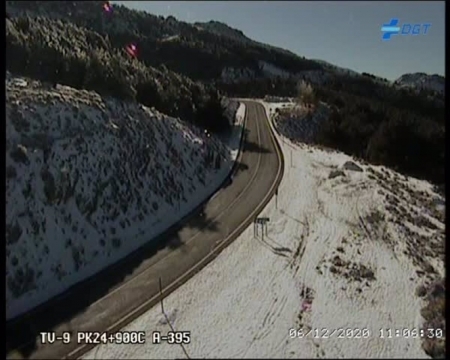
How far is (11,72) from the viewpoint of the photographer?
3219 cm

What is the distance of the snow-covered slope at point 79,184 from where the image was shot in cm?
2031

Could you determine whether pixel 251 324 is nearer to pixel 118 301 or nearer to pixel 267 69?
pixel 118 301

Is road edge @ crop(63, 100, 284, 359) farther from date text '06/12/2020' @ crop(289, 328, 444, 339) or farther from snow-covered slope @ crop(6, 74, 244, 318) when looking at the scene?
date text '06/12/2020' @ crop(289, 328, 444, 339)

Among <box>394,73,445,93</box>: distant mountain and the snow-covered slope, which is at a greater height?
<box>394,73,445,93</box>: distant mountain

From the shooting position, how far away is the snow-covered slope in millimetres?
20312

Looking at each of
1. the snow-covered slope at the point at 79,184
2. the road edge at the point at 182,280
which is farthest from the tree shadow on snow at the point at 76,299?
the road edge at the point at 182,280

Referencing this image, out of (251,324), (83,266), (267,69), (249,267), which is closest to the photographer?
(251,324)

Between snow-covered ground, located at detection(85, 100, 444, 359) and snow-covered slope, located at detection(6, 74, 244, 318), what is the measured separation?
5725 mm

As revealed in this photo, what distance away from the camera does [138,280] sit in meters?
20.0

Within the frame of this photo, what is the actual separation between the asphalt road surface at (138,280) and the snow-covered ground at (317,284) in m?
0.81

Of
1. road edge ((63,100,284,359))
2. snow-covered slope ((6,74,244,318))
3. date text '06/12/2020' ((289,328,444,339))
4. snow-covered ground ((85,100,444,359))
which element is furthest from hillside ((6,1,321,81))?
date text '06/12/2020' ((289,328,444,339))

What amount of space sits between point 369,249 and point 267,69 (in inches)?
5196

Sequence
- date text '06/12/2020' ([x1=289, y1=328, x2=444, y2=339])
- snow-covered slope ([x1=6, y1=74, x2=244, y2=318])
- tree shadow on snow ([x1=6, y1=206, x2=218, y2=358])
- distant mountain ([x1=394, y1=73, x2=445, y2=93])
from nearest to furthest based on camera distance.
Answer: date text '06/12/2020' ([x1=289, y1=328, x2=444, y2=339]), tree shadow on snow ([x1=6, y1=206, x2=218, y2=358]), snow-covered slope ([x1=6, y1=74, x2=244, y2=318]), distant mountain ([x1=394, y1=73, x2=445, y2=93])

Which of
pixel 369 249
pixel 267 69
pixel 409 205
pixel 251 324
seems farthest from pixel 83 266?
pixel 267 69
